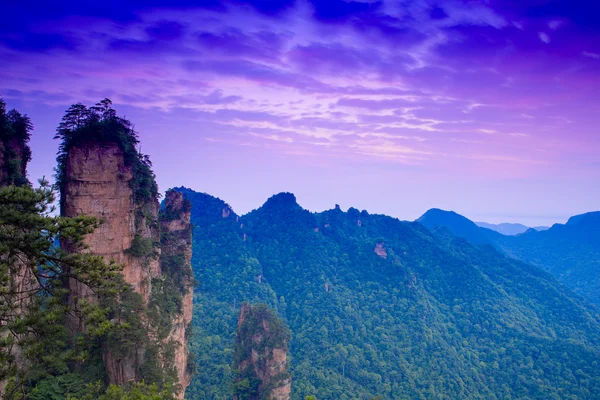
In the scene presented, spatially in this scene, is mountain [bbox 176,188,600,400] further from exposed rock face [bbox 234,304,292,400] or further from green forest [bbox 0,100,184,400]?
green forest [bbox 0,100,184,400]

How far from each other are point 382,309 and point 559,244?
440 ft

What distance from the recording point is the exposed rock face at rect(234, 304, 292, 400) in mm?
36469

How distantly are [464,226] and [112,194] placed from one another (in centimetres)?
17358

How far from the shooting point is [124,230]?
19.2m

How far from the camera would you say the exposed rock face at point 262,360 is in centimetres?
3647

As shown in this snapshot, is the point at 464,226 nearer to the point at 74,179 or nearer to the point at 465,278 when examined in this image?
the point at 465,278

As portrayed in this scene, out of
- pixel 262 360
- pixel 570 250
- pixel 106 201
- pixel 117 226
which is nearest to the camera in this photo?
pixel 106 201

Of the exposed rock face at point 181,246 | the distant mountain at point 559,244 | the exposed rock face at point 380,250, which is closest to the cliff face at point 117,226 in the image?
the exposed rock face at point 181,246

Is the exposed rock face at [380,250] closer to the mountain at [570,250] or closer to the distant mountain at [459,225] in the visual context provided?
the mountain at [570,250]

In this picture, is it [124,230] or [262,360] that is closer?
[124,230]

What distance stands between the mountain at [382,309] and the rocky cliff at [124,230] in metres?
25.2

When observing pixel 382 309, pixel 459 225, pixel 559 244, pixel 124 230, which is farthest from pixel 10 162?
pixel 559 244

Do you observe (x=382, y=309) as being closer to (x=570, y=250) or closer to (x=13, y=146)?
(x=13, y=146)

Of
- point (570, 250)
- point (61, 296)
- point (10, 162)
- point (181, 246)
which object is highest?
point (10, 162)
